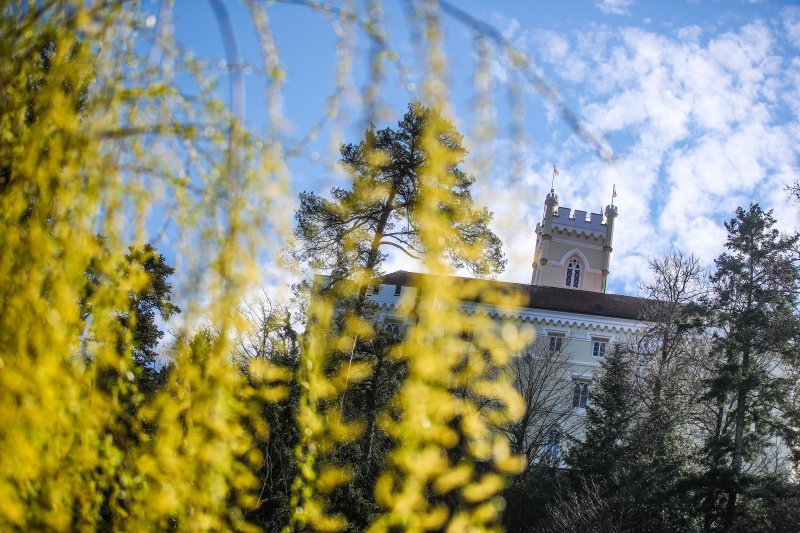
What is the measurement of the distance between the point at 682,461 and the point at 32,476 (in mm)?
18587

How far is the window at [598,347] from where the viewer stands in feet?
99.5

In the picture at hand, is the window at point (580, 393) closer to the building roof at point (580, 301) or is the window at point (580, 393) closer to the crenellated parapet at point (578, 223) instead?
the building roof at point (580, 301)

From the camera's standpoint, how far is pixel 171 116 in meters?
1.50

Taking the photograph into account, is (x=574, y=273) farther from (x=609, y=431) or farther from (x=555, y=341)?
(x=609, y=431)

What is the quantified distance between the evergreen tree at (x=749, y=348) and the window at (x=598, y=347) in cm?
1262

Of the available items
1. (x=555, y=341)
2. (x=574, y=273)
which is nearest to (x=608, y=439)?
(x=555, y=341)

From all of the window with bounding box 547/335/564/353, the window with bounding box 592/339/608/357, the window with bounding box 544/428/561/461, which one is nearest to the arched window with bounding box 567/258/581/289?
the window with bounding box 592/339/608/357

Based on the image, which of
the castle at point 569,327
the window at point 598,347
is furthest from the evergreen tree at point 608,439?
the window at point 598,347

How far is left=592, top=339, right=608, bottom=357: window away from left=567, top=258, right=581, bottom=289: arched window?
48.7ft

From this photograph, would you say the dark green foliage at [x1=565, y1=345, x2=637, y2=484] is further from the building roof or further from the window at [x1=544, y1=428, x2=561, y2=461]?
the building roof

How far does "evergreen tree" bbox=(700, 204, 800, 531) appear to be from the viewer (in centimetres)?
1396

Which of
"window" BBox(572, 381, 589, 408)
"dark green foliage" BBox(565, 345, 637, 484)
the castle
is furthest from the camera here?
"window" BBox(572, 381, 589, 408)

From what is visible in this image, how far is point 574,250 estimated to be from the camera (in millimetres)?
45594

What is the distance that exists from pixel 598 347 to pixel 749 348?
1433 centimetres
